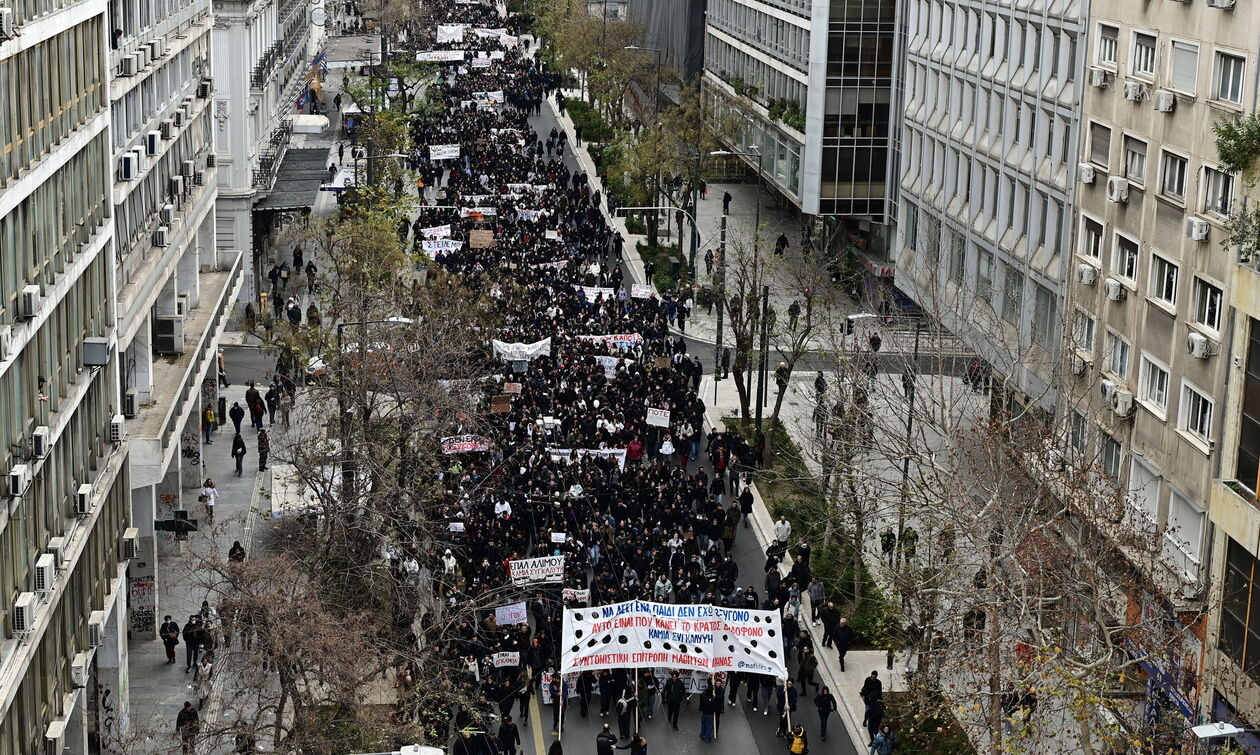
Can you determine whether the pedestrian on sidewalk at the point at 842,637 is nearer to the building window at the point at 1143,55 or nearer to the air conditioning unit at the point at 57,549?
the building window at the point at 1143,55

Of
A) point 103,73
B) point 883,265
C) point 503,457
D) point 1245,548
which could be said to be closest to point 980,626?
point 1245,548

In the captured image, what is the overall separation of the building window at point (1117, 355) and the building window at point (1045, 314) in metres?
5.63

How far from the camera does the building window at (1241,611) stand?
1237 inches

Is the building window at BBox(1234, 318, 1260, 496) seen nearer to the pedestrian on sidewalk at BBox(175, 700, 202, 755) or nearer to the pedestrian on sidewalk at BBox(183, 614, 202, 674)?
the pedestrian on sidewalk at BBox(175, 700, 202, 755)

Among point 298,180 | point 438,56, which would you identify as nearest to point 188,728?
point 298,180

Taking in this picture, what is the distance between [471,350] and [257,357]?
1357cm

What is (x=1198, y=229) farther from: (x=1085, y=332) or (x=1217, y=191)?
(x=1085, y=332)

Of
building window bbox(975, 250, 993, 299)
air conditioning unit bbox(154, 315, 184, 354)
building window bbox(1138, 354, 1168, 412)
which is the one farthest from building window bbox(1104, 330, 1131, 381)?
air conditioning unit bbox(154, 315, 184, 354)

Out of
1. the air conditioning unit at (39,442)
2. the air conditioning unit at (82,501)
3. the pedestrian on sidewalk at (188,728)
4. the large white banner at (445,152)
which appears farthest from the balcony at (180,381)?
the large white banner at (445,152)

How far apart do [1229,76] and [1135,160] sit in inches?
214

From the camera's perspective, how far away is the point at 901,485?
126ft

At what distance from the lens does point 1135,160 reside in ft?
141

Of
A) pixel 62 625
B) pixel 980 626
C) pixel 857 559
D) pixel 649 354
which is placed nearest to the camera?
pixel 62 625

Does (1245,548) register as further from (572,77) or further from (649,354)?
(572,77)
